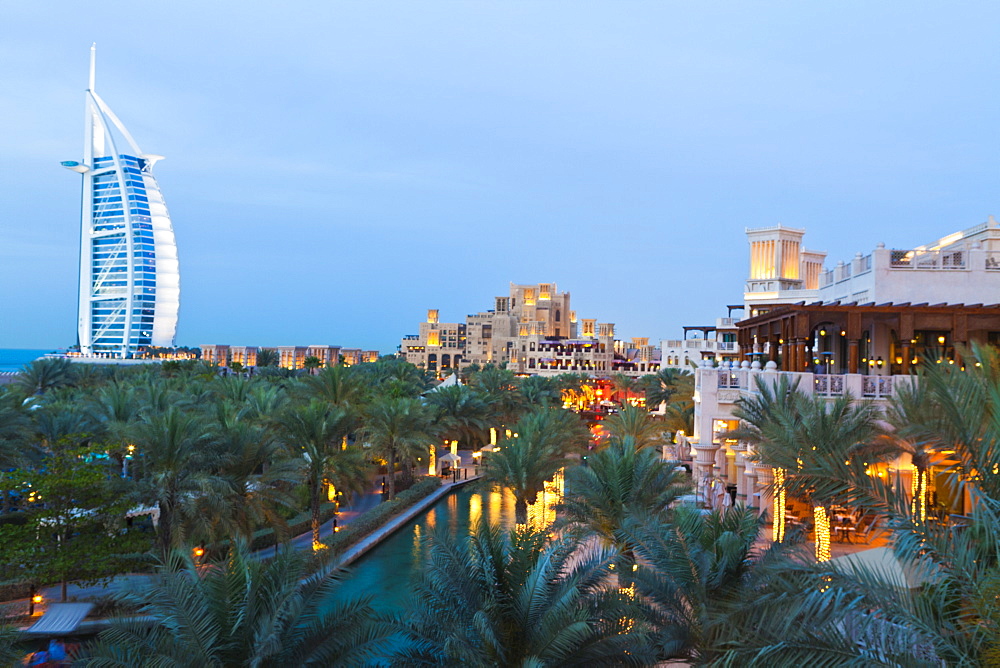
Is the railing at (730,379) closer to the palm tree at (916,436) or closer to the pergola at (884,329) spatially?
the pergola at (884,329)

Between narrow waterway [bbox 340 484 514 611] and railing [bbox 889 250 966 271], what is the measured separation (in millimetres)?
11632

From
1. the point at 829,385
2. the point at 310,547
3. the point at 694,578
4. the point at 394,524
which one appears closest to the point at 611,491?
the point at 829,385

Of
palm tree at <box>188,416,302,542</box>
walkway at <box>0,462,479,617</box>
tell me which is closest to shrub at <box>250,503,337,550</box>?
walkway at <box>0,462,479,617</box>

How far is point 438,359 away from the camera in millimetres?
160750

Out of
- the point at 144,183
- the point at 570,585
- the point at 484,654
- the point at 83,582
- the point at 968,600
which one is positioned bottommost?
the point at 83,582

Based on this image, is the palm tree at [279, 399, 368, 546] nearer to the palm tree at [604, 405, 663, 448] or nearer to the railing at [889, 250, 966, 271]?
the palm tree at [604, 405, 663, 448]

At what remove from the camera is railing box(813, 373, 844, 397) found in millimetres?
16391

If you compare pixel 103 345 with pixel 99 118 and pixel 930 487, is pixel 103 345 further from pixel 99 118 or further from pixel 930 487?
pixel 930 487

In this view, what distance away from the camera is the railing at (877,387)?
1587 cm

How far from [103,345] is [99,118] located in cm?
3132

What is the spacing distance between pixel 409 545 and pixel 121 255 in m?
98.9

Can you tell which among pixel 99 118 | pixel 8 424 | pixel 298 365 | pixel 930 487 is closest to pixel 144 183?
pixel 99 118

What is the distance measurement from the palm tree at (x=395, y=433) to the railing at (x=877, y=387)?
1500cm


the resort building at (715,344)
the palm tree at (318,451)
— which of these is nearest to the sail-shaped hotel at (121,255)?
the resort building at (715,344)
